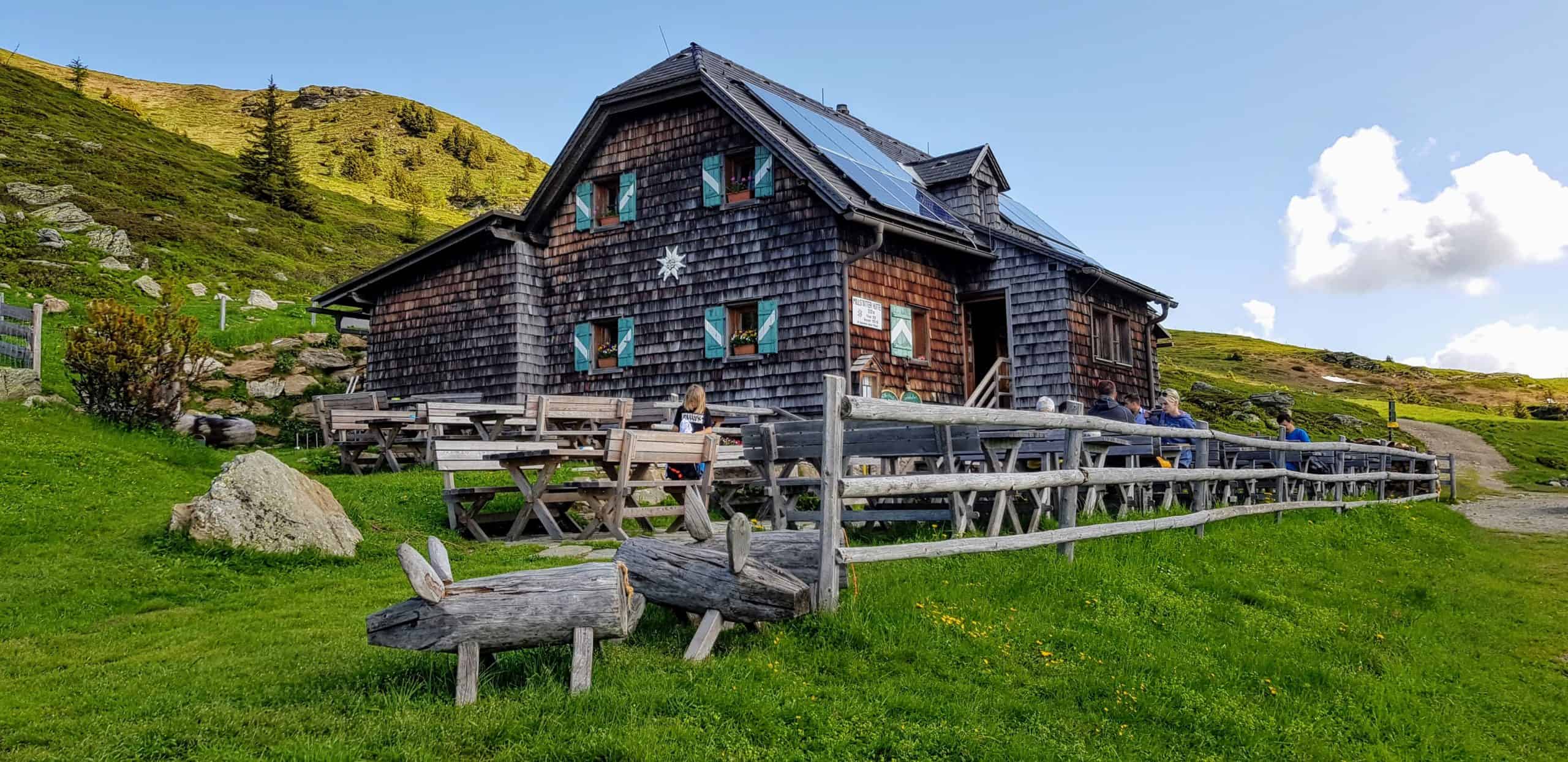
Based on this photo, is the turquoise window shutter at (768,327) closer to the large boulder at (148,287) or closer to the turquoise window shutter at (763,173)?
the turquoise window shutter at (763,173)

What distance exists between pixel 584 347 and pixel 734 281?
371 cm

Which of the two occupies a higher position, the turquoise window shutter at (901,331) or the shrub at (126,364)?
the turquoise window shutter at (901,331)

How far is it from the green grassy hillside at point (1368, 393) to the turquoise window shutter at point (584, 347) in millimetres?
22983

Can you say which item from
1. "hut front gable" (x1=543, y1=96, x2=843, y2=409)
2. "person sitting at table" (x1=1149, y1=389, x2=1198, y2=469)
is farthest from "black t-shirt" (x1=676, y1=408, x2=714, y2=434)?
"person sitting at table" (x1=1149, y1=389, x2=1198, y2=469)

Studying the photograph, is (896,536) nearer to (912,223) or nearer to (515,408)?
(515,408)

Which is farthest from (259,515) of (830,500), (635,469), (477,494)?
(830,500)

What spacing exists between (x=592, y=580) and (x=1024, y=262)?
17127mm

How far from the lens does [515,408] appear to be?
48.8ft

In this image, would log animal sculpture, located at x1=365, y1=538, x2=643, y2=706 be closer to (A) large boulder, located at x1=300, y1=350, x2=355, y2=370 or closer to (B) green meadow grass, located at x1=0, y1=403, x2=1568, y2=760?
(B) green meadow grass, located at x1=0, y1=403, x2=1568, y2=760

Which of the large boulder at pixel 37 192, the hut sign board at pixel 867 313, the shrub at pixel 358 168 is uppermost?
the shrub at pixel 358 168

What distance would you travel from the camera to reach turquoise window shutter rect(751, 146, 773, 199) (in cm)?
1892

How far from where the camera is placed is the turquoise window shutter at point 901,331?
19156mm

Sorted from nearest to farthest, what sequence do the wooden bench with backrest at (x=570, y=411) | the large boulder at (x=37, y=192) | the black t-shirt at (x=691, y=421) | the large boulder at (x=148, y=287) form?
the black t-shirt at (x=691, y=421) → the wooden bench with backrest at (x=570, y=411) → the large boulder at (x=148, y=287) → the large boulder at (x=37, y=192)

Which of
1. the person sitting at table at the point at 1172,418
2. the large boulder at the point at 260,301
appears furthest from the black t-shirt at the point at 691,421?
the large boulder at the point at 260,301
